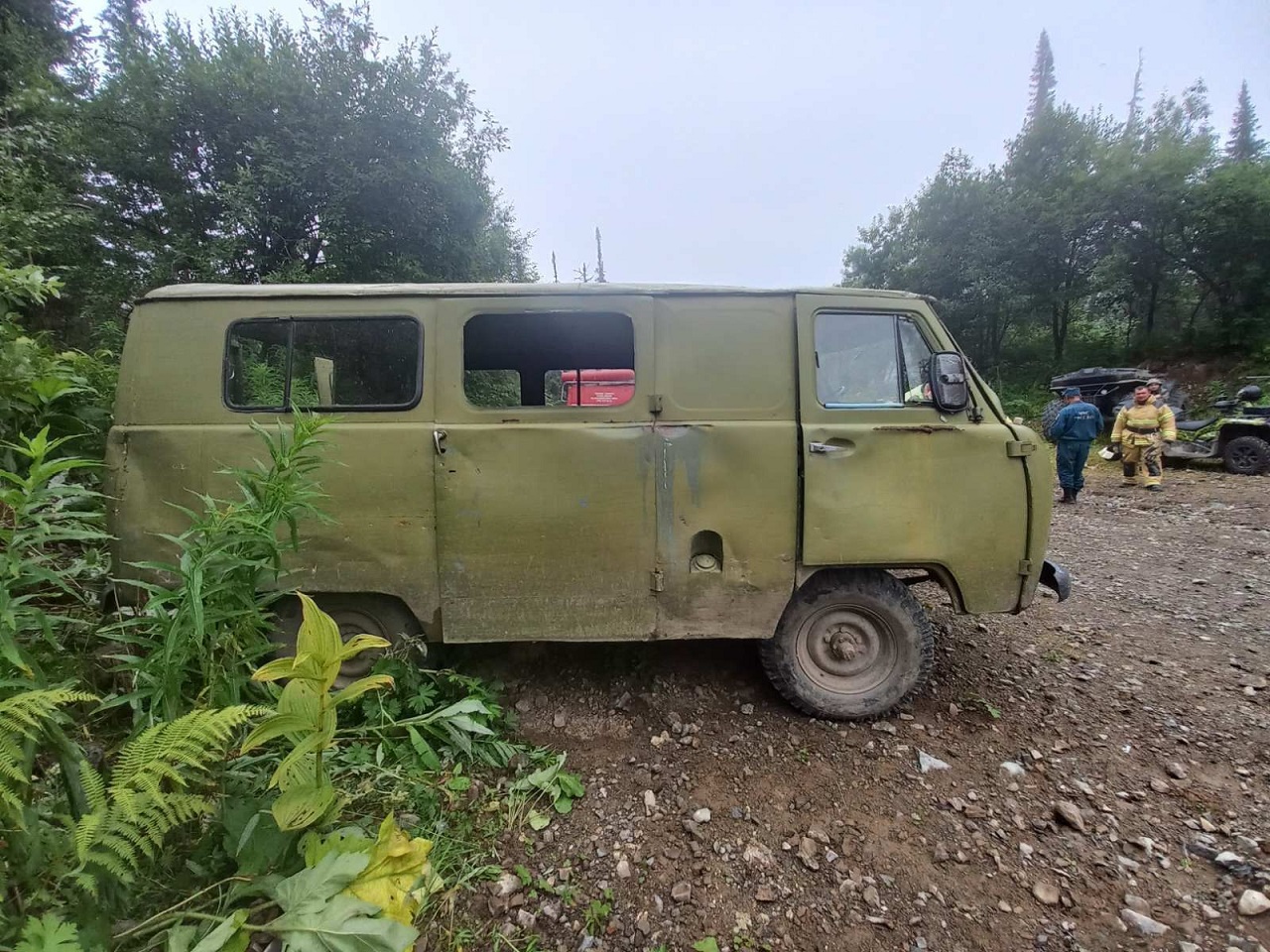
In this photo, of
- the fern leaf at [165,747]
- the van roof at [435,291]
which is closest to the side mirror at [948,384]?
the van roof at [435,291]

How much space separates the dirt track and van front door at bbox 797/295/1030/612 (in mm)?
874

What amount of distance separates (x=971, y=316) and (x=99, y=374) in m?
27.4

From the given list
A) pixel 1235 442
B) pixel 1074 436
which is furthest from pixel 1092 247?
pixel 1074 436

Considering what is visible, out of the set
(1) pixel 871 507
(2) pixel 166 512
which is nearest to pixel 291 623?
(2) pixel 166 512

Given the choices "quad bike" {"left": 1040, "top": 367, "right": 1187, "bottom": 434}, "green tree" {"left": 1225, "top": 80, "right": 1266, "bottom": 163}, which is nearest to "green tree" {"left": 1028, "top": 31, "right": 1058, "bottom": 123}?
"green tree" {"left": 1225, "top": 80, "right": 1266, "bottom": 163}

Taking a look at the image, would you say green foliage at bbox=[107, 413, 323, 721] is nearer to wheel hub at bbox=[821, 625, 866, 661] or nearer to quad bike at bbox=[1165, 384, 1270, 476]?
wheel hub at bbox=[821, 625, 866, 661]

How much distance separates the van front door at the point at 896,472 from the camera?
284 cm

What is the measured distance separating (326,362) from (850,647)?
3204mm

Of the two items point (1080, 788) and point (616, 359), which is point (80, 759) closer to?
point (616, 359)

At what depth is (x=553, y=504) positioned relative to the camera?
2.82 metres

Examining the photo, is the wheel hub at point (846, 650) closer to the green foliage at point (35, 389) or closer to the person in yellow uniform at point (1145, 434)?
the green foliage at point (35, 389)

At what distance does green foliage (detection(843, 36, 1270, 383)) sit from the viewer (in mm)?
18547

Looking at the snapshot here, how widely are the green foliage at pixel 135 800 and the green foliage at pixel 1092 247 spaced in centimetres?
2670

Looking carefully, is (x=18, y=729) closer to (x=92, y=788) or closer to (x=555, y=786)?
(x=92, y=788)
